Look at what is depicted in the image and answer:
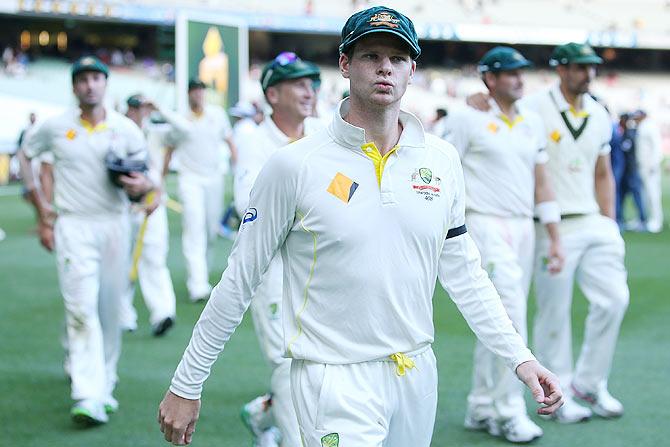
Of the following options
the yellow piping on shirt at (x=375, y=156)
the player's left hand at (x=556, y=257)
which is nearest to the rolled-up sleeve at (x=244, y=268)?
the yellow piping on shirt at (x=375, y=156)

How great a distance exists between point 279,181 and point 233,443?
3352 mm

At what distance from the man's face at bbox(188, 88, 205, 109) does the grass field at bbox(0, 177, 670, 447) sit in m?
2.18

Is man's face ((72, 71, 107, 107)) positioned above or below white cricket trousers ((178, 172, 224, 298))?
above

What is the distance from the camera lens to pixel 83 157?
7.34 meters

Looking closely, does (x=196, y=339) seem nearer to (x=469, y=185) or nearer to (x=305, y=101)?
(x=305, y=101)

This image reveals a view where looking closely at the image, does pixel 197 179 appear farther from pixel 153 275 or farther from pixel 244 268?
pixel 244 268

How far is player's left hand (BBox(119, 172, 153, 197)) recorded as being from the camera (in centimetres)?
713

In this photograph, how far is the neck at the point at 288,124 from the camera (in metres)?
6.30

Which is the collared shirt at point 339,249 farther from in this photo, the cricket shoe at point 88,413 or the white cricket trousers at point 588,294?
the white cricket trousers at point 588,294

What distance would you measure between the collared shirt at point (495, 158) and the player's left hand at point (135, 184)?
2017mm

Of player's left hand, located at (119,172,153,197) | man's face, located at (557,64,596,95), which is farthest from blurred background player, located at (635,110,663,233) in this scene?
player's left hand, located at (119,172,153,197)

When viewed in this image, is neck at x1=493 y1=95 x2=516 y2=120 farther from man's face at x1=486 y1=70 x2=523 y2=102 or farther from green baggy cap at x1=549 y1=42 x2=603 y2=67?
green baggy cap at x1=549 y1=42 x2=603 y2=67

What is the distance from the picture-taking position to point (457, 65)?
183 feet

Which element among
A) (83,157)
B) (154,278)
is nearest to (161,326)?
(154,278)
